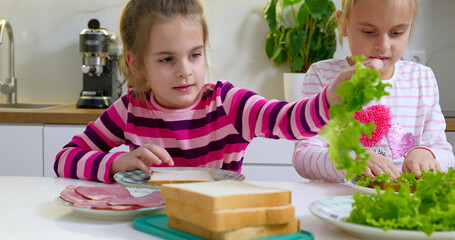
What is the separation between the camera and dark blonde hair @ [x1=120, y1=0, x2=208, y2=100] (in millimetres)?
1447

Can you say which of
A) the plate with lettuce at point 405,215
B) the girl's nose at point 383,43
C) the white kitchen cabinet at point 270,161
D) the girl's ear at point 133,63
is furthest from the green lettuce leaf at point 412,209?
the white kitchen cabinet at point 270,161

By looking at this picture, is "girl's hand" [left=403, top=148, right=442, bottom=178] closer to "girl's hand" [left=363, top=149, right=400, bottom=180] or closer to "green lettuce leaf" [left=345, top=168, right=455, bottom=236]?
"girl's hand" [left=363, top=149, right=400, bottom=180]

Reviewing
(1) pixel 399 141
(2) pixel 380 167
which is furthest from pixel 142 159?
(1) pixel 399 141

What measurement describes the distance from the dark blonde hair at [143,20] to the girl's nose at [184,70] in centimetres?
14

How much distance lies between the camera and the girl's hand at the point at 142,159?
1.20 m

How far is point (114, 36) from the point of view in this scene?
275 centimetres

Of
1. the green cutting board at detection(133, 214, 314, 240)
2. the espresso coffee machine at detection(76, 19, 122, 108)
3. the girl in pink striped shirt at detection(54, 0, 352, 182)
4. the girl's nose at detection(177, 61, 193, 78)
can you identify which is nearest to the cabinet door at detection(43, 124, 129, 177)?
the espresso coffee machine at detection(76, 19, 122, 108)

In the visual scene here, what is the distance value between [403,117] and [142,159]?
31.2 inches

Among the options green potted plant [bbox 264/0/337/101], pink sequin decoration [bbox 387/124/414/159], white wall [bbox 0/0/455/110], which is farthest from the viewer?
white wall [bbox 0/0/455/110]

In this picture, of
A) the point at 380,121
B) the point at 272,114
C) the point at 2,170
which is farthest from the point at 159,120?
the point at 2,170

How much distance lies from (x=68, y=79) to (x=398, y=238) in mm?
2462

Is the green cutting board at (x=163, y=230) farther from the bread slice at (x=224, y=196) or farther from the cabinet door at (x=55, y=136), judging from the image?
the cabinet door at (x=55, y=136)

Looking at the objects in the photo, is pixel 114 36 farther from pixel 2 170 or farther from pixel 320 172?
pixel 320 172

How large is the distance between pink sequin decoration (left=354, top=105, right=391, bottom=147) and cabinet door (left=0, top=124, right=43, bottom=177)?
138 cm
